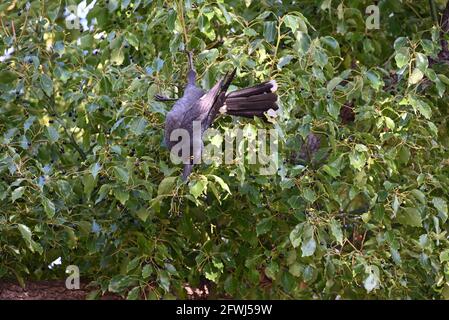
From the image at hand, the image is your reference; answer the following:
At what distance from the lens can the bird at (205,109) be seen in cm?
394

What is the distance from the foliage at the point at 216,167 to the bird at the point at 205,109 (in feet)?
0.56

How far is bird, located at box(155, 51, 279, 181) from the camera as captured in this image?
12.9 ft

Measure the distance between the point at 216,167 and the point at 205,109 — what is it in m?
0.63

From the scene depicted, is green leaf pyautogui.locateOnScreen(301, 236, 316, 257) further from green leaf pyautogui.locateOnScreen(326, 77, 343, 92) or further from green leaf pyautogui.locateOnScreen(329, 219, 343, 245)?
green leaf pyautogui.locateOnScreen(326, 77, 343, 92)

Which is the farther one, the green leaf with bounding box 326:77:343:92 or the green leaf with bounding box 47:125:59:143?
the green leaf with bounding box 47:125:59:143

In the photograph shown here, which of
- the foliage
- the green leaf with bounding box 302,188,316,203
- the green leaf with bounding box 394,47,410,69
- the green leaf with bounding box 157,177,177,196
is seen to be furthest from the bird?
the green leaf with bounding box 394,47,410,69

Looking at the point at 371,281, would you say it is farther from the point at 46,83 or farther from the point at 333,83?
the point at 46,83

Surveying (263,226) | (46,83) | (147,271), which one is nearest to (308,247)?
(263,226)

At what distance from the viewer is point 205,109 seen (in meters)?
3.92

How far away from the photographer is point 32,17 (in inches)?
225

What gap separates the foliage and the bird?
6.7 inches

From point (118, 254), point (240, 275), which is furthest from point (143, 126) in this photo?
Answer: point (240, 275)

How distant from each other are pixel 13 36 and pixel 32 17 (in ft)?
1.39

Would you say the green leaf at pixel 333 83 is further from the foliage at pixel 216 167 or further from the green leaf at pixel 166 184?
the green leaf at pixel 166 184
